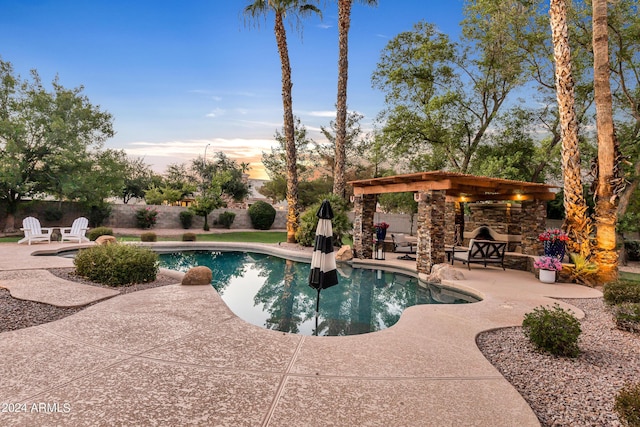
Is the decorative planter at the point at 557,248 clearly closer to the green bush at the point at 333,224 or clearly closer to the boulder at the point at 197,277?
the green bush at the point at 333,224

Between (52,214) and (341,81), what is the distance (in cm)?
1841

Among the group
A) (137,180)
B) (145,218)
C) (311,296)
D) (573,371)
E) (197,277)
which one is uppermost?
(137,180)

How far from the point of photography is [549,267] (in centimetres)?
923

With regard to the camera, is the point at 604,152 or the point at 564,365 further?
the point at 604,152

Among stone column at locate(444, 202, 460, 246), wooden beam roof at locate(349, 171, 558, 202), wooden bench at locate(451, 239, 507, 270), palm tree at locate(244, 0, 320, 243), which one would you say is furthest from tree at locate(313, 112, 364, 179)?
wooden bench at locate(451, 239, 507, 270)

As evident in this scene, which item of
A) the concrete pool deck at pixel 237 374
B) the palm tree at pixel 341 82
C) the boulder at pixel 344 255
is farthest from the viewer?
the palm tree at pixel 341 82

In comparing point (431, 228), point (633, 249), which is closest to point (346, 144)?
point (633, 249)

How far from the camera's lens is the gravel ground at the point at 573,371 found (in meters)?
2.97

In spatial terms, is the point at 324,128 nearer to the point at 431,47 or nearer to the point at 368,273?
the point at 431,47

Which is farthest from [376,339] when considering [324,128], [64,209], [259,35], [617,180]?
[324,128]

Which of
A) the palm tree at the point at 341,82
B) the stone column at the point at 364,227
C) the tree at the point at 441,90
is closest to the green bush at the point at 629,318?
the stone column at the point at 364,227

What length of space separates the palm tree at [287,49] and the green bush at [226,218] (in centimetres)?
1059

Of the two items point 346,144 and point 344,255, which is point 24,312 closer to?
point 344,255

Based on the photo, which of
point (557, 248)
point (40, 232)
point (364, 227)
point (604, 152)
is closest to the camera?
point (604, 152)
